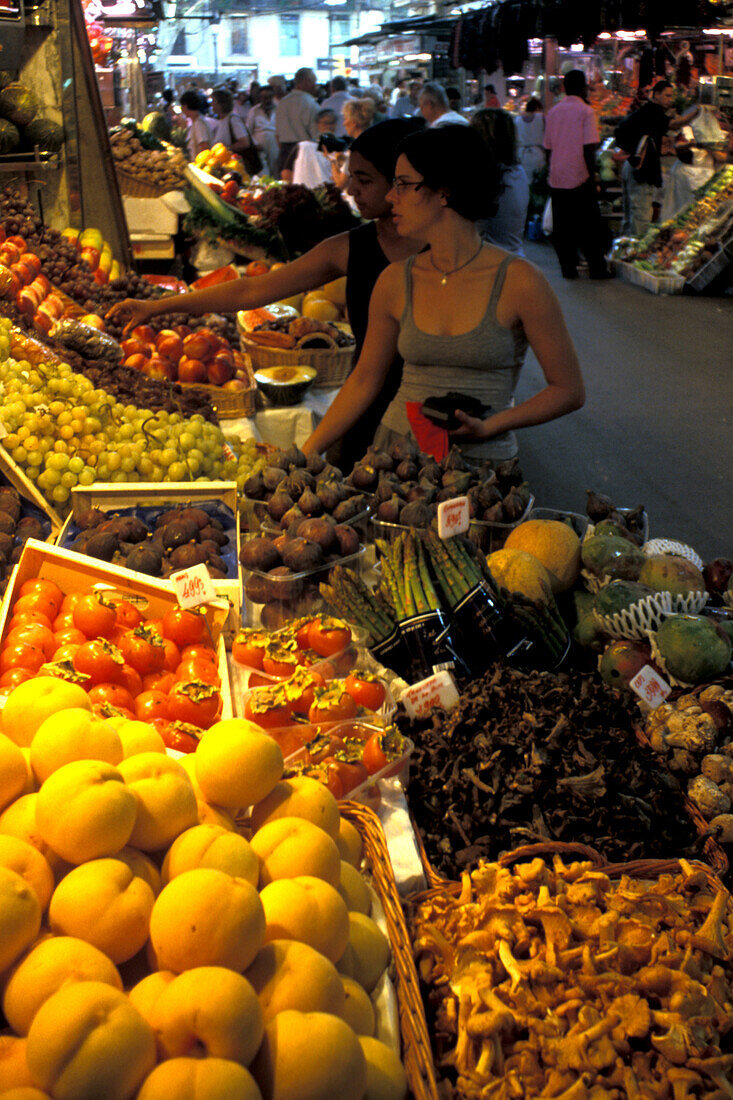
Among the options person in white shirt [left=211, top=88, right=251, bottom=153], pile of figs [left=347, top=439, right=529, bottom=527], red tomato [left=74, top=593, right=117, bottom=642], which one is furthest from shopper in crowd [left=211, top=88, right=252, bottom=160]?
red tomato [left=74, top=593, right=117, bottom=642]

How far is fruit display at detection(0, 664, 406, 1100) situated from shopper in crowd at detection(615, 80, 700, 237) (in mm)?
12750

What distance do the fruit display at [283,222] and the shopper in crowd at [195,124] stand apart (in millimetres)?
5331

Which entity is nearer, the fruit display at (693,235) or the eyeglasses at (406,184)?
the eyeglasses at (406,184)

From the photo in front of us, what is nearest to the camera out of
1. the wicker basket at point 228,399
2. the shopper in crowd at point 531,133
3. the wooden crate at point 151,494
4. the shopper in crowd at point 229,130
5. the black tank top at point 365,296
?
the wooden crate at point 151,494

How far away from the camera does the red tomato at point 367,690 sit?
165 cm

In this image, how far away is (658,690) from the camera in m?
1.86

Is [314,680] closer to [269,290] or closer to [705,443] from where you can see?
Result: [269,290]

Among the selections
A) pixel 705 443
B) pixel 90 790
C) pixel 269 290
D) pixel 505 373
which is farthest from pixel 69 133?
pixel 90 790

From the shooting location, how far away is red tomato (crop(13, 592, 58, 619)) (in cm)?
189

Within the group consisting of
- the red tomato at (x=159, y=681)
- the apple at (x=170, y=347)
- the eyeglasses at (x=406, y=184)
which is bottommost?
the red tomato at (x=159, y=681)

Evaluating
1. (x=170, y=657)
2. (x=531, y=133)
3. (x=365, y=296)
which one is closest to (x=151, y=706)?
(x=170, y=657)

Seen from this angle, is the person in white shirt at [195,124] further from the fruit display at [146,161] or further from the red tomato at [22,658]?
the red tomato at [22,658]

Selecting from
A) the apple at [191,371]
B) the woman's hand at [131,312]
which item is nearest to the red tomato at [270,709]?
the apple at [191,371]

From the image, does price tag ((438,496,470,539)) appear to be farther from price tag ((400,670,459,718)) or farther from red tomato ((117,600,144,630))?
red tomato ((117,600,144,630))
